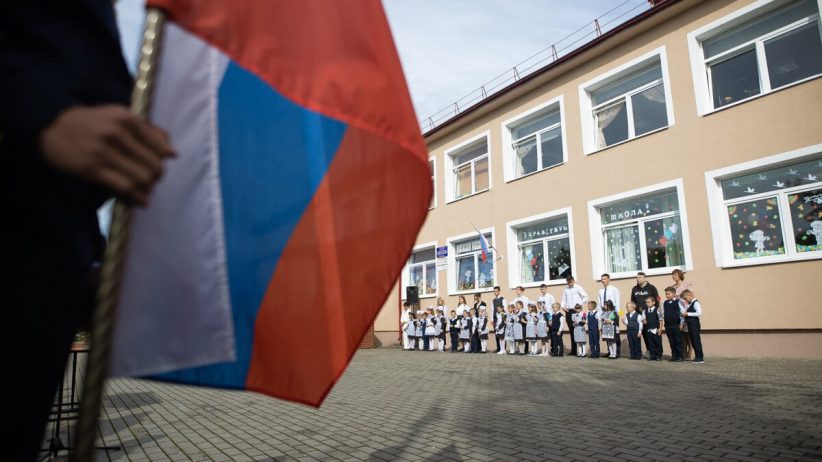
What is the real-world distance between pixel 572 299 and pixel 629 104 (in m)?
5.80

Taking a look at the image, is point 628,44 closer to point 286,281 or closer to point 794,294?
point 794,294

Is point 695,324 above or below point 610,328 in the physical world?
above

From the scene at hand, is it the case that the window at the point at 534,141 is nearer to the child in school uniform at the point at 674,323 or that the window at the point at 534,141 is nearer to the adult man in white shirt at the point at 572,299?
the adult man in white shirt at the point at 572,299

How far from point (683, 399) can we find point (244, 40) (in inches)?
258

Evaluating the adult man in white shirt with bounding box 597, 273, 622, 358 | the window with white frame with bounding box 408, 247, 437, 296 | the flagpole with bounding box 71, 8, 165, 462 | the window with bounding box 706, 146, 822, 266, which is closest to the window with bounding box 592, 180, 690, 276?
the adult man in white shirt with bounding box 597, 273, 622, 358

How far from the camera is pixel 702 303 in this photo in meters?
11.5

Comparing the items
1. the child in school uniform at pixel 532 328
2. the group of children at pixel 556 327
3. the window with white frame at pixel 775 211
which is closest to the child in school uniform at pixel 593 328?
the group of children at pixel 556 327

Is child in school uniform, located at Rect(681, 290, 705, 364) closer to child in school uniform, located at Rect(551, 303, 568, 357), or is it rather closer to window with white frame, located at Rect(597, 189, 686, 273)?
window with white frame, located at Rect(597, 189, 686, 273)

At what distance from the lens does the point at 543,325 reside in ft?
45.9

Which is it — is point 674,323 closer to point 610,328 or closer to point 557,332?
point 610,328

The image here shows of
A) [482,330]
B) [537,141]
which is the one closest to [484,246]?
[482,330]

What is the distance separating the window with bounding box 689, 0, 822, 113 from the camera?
1087 centimetres

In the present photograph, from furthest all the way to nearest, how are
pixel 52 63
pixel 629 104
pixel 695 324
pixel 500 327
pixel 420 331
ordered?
pixel 420 331 < pixel 500 327 < pixel 629 104 < pixel 695 324 < pixel 52 63

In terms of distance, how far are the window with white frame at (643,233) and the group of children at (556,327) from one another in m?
1.52
